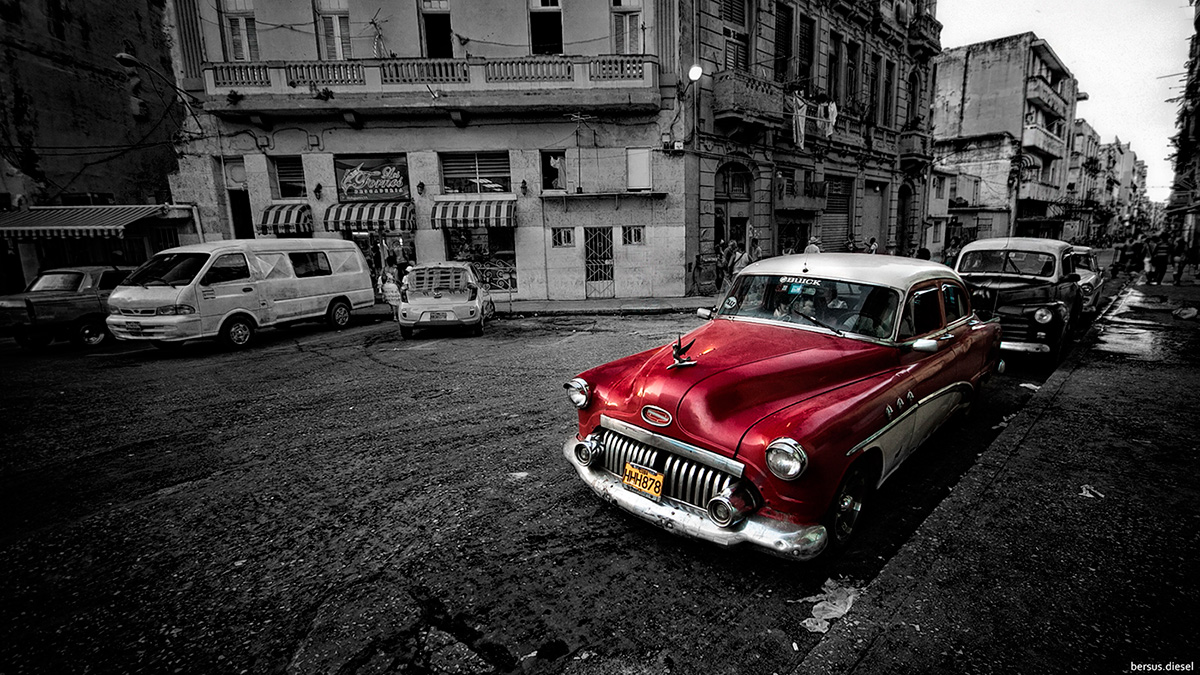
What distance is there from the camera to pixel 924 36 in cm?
2536

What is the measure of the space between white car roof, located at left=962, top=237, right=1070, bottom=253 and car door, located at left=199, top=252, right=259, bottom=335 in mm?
13693

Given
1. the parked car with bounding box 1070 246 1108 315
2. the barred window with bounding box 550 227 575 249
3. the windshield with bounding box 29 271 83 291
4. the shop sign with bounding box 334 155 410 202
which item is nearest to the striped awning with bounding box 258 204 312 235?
the shop sign with bounding box 334 155 410 202

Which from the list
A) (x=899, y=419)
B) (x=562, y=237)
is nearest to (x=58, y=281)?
(x=562, y=237)

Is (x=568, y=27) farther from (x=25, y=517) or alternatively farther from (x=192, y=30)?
(x=25, y=517)

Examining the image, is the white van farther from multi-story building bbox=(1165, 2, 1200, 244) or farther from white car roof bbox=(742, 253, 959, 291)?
multi-story building bbox=(1165, 2, 1200, 244)

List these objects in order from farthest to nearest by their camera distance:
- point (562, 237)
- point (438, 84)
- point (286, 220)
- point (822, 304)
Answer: point (562, 237) → point (286, 220) → point (438, 84) → point (822, 304)

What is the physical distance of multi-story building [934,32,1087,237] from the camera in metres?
38.0

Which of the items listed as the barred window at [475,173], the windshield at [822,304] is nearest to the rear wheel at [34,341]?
the barred window at [475,173]

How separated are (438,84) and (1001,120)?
1683 inches

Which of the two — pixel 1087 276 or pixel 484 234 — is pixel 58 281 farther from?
pixel 1087 276

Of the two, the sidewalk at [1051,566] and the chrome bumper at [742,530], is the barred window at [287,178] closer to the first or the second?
the chrome bumper at [742,530]

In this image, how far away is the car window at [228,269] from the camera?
987 cm

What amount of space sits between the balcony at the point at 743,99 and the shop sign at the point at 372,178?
1022 cm

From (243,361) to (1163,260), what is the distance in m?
27.2
